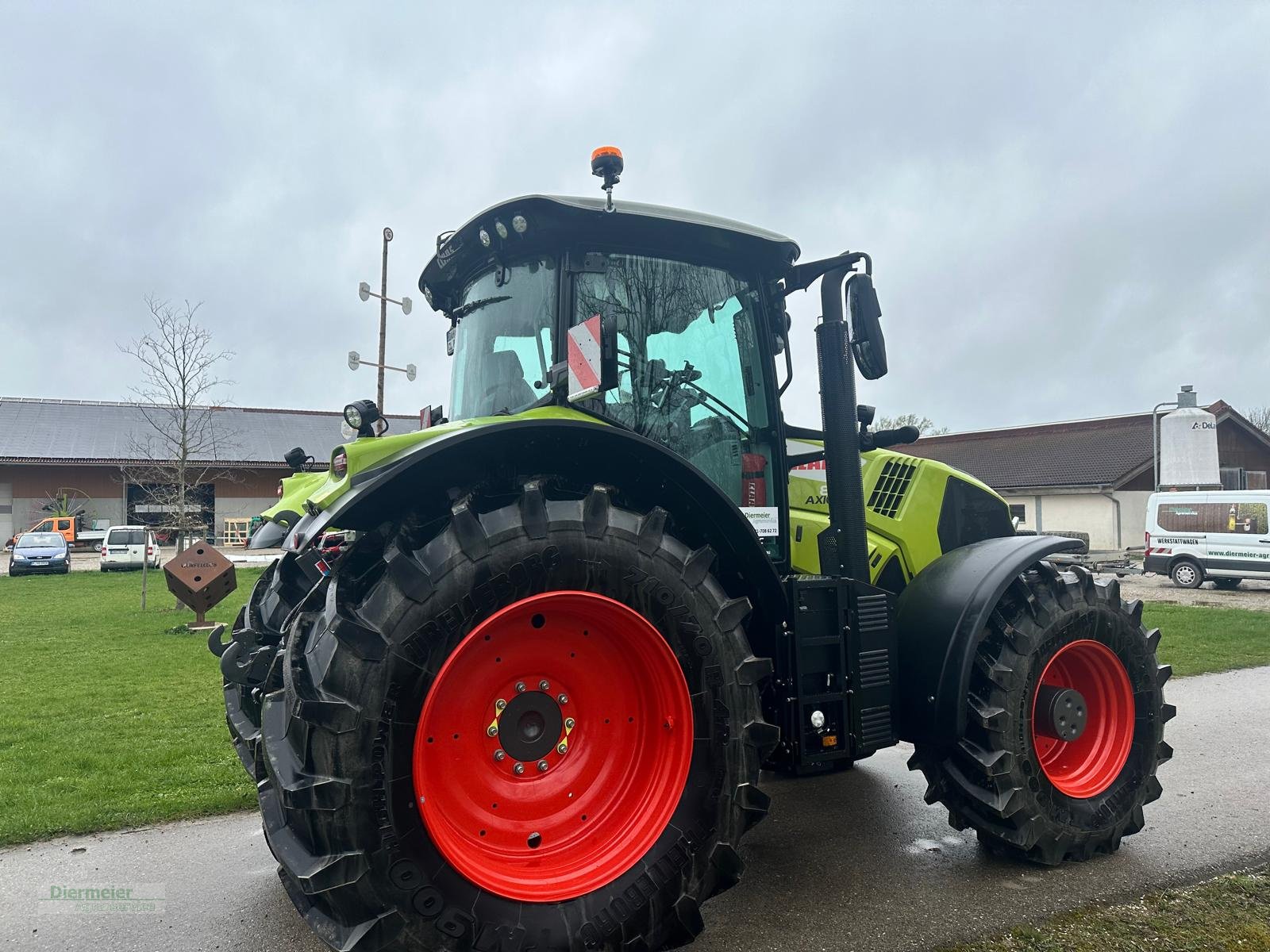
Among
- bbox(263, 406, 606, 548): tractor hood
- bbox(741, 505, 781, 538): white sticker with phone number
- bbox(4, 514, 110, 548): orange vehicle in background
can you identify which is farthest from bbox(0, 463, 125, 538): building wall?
bbox(741, 505, 781, 538): white sticker with phone number

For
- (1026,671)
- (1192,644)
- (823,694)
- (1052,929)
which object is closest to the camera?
(1052,929)

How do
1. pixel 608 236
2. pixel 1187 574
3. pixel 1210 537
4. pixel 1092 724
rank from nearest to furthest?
pixel 608 236, pixel 1092 724, pixel 1210 537, pixel 1187 574

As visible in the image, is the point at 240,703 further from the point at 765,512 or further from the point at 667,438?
the point at 765,512

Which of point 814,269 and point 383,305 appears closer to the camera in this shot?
point 814,269

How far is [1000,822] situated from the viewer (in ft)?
12.2

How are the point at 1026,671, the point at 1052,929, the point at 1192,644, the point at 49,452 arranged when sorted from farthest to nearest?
the point at 49,452, the point at 1192,644, the point at 1026,671, the point at 1052,929

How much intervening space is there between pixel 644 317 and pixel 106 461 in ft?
135

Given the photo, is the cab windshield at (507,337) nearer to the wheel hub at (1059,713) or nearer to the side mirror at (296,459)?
the side mirror at (296,459)

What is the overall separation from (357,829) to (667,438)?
74.9 inches

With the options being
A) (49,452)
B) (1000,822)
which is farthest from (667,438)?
(49,452)

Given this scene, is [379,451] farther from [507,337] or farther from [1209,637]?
[1209,637]

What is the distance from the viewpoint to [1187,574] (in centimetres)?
2019

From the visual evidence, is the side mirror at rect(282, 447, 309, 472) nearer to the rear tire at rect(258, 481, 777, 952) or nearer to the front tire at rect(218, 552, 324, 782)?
the front tire at rect(218, 552, 324, 782)

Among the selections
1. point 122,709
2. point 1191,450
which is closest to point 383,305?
point 122,709
